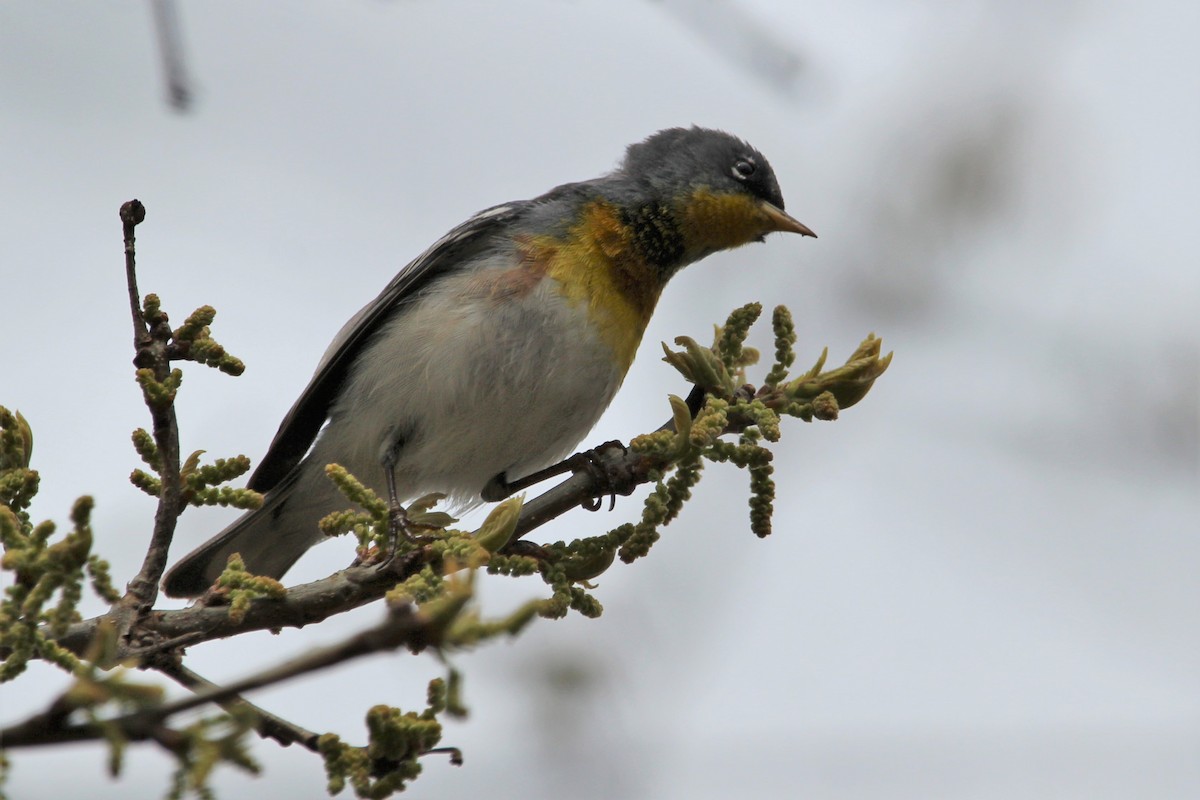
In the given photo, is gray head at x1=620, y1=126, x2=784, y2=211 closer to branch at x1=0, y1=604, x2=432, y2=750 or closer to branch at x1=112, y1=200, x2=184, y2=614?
branch at x1=112, y1=200, x2=184, y2=614

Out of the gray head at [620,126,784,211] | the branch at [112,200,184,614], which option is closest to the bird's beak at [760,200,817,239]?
the gray head at [620,126,784,211]

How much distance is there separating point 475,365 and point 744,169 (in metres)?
1.81

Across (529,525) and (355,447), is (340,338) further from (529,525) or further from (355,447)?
(529,525)

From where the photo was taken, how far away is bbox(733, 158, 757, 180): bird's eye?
18.5 feet

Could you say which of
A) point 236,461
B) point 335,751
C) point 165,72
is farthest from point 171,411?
point 335,751

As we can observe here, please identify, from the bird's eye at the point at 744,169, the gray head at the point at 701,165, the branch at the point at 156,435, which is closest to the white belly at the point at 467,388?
the gray head at the point at 701,165

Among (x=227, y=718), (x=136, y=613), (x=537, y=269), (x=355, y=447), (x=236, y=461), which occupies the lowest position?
(x=227, y=718)

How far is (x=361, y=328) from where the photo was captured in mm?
4902

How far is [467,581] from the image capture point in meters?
1.34

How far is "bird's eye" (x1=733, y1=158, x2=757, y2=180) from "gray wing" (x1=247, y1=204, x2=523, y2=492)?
1.10m

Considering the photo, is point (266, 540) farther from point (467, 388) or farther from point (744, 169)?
point (744, 169)

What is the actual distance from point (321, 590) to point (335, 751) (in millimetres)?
738

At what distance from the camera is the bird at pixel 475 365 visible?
4641 mm

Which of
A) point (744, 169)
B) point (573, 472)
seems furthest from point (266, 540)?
point (744, 169)
